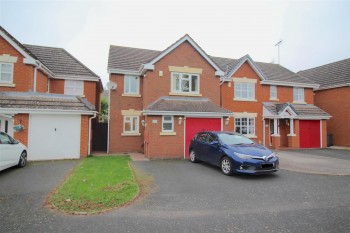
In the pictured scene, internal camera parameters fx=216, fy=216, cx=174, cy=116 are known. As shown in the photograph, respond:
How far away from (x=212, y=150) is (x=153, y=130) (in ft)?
14.5

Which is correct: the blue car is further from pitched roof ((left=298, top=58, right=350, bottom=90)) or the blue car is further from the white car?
pitched roof ((left=298, top=58, right=350, bottom=90))

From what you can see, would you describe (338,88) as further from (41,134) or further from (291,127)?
(41,134)

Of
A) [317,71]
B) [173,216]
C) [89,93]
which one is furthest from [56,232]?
[317,71]

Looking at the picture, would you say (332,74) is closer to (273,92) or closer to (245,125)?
(273,92)

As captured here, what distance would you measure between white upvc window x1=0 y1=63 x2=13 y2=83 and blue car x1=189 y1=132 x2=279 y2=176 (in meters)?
12.7

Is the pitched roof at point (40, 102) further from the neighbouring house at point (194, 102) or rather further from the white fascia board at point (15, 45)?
the neighbouring house at point (194, 102)

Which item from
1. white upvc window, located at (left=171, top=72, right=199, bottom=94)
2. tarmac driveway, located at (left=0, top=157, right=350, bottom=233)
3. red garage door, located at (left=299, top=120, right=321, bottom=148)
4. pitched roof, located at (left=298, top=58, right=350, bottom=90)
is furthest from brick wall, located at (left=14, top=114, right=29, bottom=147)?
pitched roof, located at (left=298, top=58, right=350, bottom=90)

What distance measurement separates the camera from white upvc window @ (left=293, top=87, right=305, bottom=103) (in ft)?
68.8

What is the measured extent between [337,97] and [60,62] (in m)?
25.6

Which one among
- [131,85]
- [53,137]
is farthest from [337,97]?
[53,137]

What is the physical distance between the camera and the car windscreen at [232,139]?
9.51 meters

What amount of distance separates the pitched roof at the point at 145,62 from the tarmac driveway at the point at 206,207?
10355mm

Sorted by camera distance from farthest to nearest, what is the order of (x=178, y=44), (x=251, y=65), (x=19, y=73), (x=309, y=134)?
(x=309, y=134) < (x=251, y=65) < (x=178, y=44) < (x=19, y=73)

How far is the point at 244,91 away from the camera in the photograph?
61.7 feet
